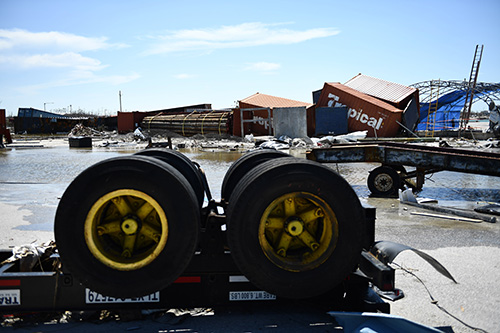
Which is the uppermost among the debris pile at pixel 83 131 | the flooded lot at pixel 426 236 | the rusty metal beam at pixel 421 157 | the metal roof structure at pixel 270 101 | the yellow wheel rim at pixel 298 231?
the metal roof structure at pixel 270 101

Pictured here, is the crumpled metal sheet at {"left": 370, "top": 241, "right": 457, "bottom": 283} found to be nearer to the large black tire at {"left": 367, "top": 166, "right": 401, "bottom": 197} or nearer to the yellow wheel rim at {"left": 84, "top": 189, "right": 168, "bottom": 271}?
the yellow wheel rim at {"left": 84, "top": 189, "right": 168, "bottom": 271}

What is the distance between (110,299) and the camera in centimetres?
A: 324

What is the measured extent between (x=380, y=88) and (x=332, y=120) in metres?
4.32

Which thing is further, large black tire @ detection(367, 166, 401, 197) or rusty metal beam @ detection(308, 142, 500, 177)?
large black tire @ detection(367, 166, 401, 197)

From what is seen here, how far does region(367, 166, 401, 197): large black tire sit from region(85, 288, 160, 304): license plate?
6879 mm

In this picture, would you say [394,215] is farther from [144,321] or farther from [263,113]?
[263,113]

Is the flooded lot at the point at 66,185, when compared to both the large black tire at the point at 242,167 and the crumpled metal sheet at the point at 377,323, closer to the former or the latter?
Result: the large black tire at the point at 242,167

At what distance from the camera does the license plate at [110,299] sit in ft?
10.5

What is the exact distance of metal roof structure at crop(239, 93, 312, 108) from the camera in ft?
93.2

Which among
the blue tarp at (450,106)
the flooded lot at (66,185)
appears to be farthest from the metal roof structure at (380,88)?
the flooded lot at (66,185)

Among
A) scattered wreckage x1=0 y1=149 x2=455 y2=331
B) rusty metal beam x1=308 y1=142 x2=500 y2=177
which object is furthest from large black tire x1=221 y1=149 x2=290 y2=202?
rusty metal beam x1=308 y1=142 x2=500 y2=177

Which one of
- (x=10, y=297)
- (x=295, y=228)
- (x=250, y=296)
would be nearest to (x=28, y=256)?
(x=10, y=297)

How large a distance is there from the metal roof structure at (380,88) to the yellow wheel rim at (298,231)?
2469 cm

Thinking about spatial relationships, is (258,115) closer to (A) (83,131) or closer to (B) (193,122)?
(B) (193,122)
